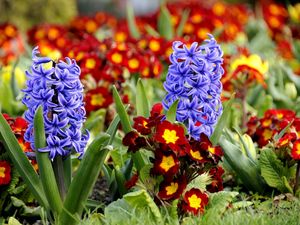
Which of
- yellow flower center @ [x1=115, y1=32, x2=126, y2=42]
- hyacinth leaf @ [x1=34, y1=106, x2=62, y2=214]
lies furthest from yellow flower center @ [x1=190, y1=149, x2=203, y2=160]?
yellow flower center @ [x1=115, y1=32, x2=126, y2=42]

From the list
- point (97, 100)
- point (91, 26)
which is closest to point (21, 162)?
point (97, 100)

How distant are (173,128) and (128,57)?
1.86 metres

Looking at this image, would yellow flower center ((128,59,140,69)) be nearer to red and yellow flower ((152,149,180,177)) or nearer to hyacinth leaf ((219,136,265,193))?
hyacinth leaf ((219,136,265,193))

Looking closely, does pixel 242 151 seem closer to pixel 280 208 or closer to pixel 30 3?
pixel 280 208

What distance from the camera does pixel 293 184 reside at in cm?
356

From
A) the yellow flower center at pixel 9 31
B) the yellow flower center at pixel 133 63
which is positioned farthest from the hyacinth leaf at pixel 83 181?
the yellow flower center at pixel 9 31

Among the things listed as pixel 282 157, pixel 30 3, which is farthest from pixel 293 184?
pixel 30 3

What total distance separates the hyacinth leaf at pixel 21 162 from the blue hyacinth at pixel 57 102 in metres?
0.08

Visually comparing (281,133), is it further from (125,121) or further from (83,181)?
(83,181)

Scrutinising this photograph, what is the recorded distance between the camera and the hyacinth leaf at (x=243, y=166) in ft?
11.6

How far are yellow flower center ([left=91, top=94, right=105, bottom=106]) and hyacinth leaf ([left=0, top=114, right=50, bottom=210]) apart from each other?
133cm

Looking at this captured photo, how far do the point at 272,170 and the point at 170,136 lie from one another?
641 mm

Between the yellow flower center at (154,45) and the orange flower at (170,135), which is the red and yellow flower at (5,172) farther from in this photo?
→ the yellow flower center at (154,45)

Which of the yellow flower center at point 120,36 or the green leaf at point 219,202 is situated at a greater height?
the yellow flower center at point 120,36
